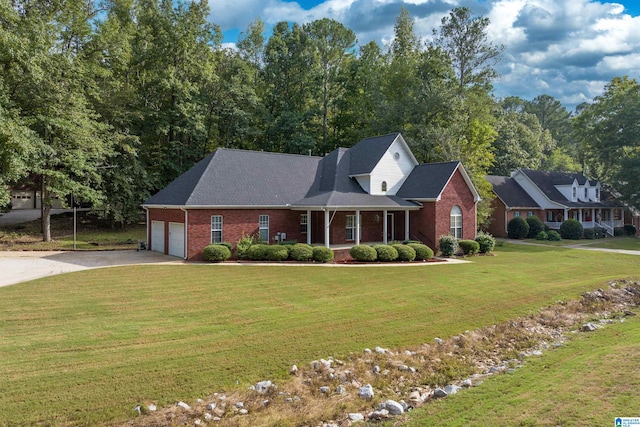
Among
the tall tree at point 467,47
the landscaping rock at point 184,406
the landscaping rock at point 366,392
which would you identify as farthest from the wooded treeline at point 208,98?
the landscaping rock at point 366,392

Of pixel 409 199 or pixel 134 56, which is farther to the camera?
pixel 134 56

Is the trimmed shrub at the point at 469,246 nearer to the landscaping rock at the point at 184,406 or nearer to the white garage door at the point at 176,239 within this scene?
the white garage door at the point at 176,239

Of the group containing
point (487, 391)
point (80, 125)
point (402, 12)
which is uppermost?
point (402, 12)

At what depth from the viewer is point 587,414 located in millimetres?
6441

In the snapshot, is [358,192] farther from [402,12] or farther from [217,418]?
[402,12]

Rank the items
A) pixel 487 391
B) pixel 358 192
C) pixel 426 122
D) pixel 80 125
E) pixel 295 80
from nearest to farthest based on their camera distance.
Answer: pixel 487 391 → pixel 358 192 → pixel 80 125 → pixel 426 122 → pixel 295 80

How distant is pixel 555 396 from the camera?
23.7ft

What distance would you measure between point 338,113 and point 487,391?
132 feet

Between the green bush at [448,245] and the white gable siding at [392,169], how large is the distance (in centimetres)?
458

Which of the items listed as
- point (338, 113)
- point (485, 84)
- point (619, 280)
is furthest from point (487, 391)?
point (338, 113)

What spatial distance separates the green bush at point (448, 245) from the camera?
24.4 metres

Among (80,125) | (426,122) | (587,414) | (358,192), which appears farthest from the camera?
(426,122)

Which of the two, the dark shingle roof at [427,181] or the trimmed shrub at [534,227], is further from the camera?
the trimmed shrub at [534,227]

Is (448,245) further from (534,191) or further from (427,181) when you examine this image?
(534,191)
